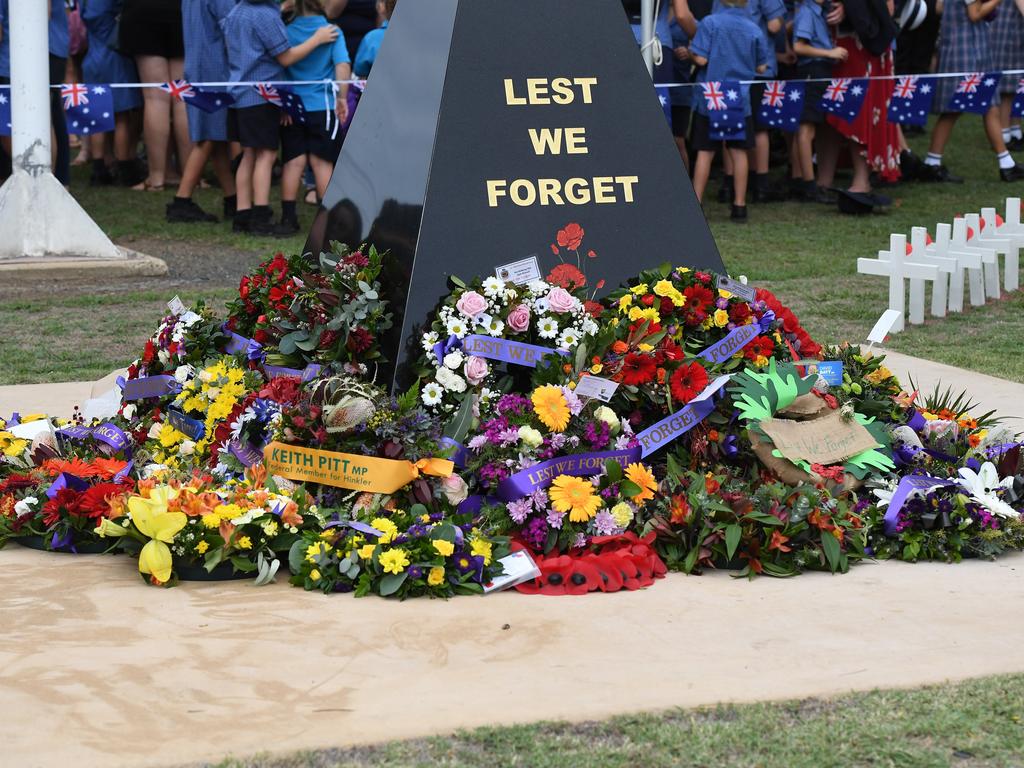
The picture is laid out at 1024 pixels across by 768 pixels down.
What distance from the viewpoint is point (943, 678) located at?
3.56 m

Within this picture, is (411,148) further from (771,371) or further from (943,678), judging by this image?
(943,678)

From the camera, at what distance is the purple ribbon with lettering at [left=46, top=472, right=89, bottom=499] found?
15.2 feet

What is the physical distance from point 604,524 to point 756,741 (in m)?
1.36

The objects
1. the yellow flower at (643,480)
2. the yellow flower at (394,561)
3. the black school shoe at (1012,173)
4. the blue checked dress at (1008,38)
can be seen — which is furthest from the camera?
the black school shoe at (1012,173)

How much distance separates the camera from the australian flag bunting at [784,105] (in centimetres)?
1298

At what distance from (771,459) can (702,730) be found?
164cm

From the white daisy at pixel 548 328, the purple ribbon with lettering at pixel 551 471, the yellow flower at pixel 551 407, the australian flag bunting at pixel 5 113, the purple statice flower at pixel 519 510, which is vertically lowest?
the purple statice flower at pixel 519 510

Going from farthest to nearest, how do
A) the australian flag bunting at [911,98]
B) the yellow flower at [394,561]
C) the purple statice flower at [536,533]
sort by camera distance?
1. the australian flag bunting at [911,98]
2. the purple statice flower at [536,533]
3. the yellow flower at [394,561]

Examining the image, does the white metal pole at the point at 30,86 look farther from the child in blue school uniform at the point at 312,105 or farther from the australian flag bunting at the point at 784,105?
the australian flag bunting at the point at 784,105

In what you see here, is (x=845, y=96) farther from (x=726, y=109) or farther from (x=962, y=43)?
(x=962, y=43)

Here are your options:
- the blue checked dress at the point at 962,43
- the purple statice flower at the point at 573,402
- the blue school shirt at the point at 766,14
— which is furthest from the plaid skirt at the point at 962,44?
the purple statice flower at the point at 573,402

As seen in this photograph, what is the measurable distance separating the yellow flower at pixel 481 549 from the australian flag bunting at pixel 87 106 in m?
8.22

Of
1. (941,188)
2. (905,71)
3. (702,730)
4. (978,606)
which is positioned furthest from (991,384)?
(905,71)

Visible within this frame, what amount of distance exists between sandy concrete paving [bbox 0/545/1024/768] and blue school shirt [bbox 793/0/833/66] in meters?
9.36
